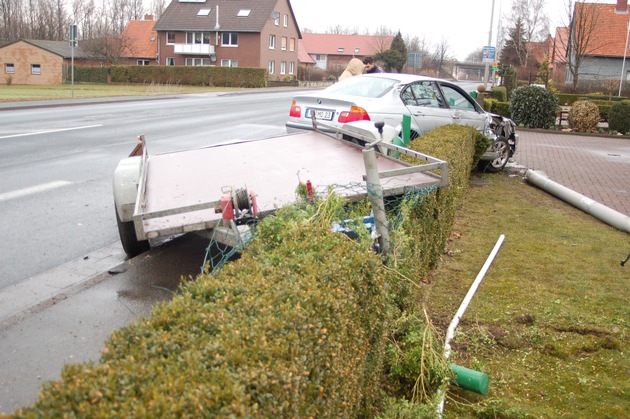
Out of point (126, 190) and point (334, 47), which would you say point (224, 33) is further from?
point (126, 190)

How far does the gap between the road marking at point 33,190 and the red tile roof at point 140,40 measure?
7000 centimetres

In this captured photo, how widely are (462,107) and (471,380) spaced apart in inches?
346

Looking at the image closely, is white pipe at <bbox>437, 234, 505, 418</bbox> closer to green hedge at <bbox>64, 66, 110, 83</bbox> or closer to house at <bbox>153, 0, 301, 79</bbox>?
green hedge at <bbox>64, 66, 110, 83</bbox>

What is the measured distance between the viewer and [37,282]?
5598mm

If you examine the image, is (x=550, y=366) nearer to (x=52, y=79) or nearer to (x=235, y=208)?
(x=235, y=208)

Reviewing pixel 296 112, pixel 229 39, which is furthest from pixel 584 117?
pixel 229 39

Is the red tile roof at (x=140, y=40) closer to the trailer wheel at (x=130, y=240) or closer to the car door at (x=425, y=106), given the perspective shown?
the car door at (x=425, y=106)

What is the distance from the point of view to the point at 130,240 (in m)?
6.15

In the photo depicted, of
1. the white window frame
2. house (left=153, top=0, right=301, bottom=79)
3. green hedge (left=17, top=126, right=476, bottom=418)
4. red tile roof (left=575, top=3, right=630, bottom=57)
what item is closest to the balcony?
house (left=153, top=0, right=301, bottom=79)

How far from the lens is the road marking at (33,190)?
28.5 ft

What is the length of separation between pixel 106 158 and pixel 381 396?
9756mm

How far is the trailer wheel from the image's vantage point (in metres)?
6.00

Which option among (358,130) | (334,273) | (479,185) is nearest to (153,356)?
(334,273)

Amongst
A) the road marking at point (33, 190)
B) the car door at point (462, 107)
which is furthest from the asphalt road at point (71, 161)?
the car door at point (462, 107)
